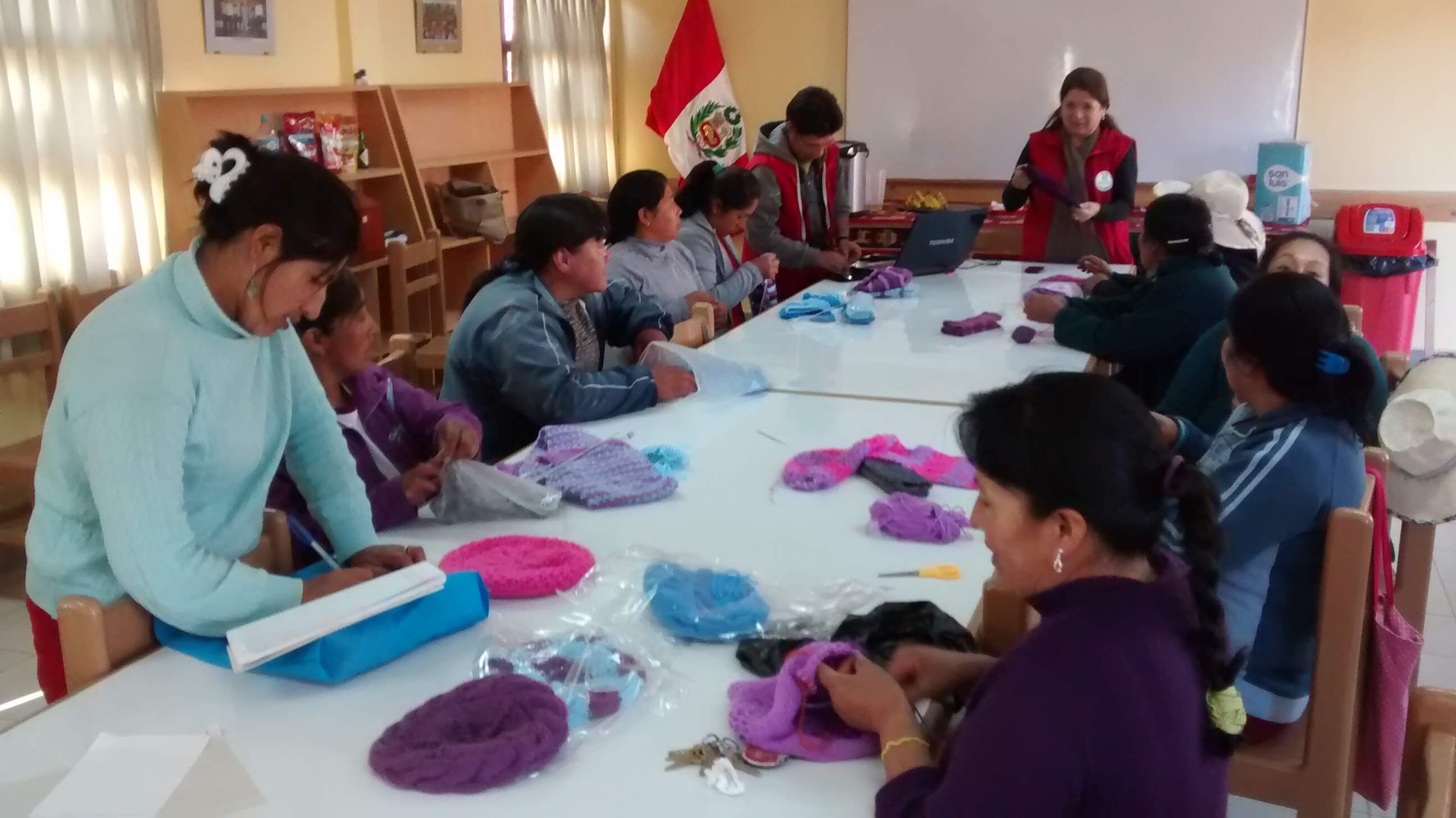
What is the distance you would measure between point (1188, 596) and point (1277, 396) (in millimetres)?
752

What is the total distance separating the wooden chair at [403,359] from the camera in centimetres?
266

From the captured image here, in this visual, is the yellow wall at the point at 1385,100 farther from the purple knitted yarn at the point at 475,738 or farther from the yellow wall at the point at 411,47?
the purple knitted yarn at the point at 475,738

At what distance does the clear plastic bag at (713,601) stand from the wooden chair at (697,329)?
1.36m

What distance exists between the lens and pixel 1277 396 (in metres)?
1.64

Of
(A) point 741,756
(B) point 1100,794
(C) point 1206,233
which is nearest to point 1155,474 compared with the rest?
(B) point 1100,794

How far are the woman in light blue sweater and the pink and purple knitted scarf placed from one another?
2.46 ft

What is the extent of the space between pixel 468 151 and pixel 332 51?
95cm

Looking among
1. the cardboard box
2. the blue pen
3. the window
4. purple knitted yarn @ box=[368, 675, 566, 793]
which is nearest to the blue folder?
purple knitted yarn @ box=[368, 675, 566, 793]

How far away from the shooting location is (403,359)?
8.85 ft

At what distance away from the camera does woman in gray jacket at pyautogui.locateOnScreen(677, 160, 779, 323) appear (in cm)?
350

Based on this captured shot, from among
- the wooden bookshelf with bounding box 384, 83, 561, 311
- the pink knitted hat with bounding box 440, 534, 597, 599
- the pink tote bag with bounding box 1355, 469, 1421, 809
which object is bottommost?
the pink tote bag with bounding box 1355, 469, 1421, 809

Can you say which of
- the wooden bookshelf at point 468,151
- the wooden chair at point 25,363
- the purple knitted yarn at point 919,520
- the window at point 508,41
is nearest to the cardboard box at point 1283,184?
the wooden bookshelf at point 468,151

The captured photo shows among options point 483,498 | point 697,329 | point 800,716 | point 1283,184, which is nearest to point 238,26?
point 697,329

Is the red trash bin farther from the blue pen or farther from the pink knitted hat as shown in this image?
the blue pen
